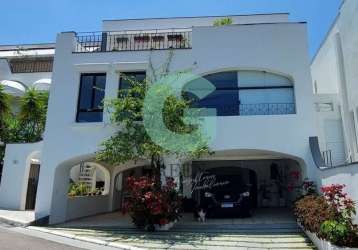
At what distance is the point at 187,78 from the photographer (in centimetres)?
1390

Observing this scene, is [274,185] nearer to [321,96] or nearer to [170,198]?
[321,96]

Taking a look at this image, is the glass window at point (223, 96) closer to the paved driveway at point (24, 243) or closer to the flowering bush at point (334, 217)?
the flowering bush at point (334, 217)

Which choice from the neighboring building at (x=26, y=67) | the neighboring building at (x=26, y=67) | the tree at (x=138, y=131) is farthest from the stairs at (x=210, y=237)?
the neighboring building at (x=26, y=67)

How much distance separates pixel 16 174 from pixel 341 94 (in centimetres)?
1487

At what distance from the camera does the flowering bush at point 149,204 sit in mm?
11141

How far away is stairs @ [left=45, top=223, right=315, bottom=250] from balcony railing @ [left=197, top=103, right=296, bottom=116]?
14.0ft

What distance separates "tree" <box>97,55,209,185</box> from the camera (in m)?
12.2

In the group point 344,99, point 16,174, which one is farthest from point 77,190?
point 344,99

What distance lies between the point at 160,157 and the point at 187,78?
134 inches

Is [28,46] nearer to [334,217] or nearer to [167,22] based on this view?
[167,22]

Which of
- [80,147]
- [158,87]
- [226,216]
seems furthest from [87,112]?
[226,216]

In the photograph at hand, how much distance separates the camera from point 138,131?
1248cm

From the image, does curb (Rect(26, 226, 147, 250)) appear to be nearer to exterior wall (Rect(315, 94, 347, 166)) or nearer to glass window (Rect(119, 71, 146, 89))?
glass window (Rect(119, 71, 146, 89))

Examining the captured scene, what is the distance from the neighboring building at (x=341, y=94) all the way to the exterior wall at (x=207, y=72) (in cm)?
168
